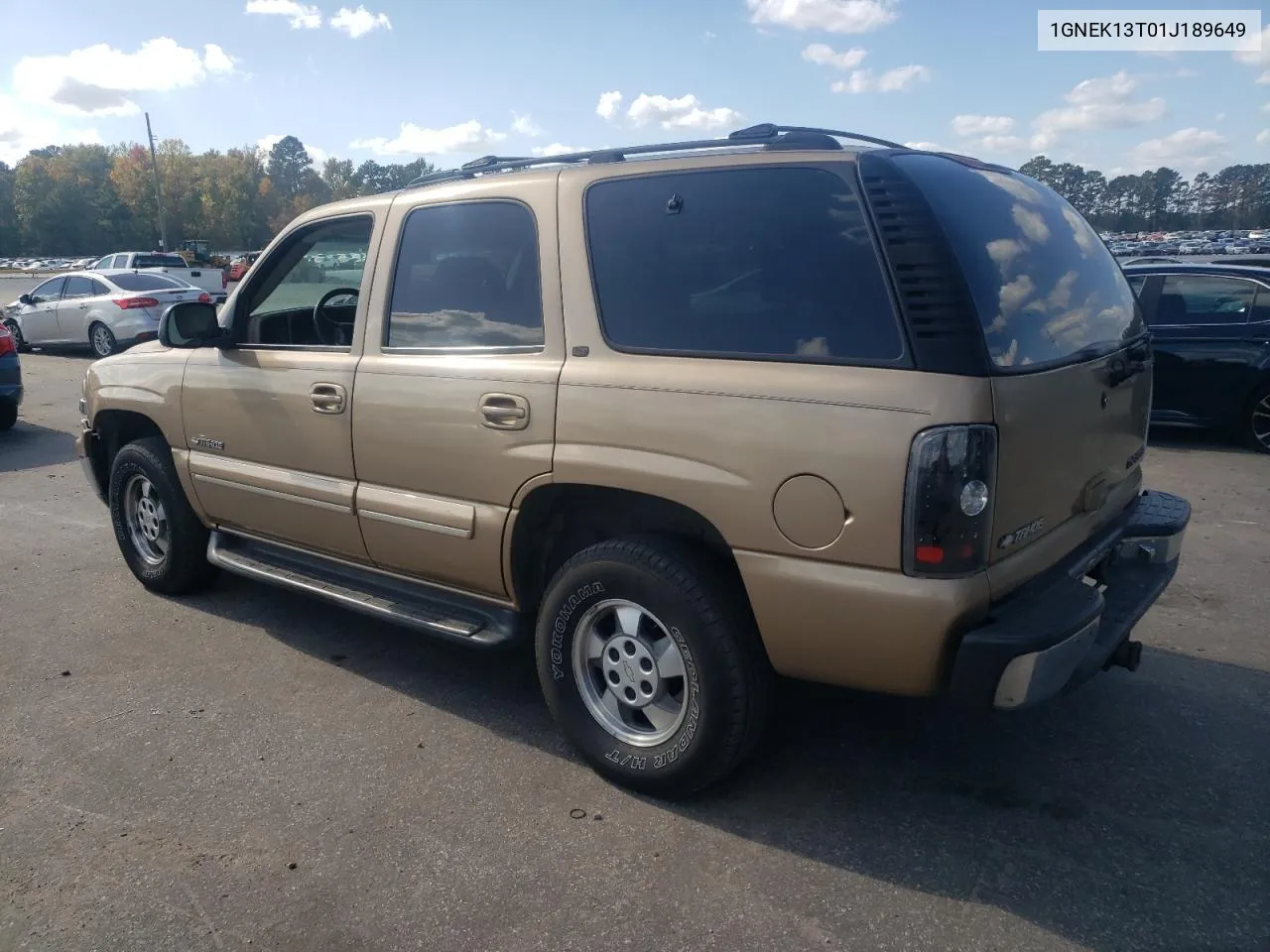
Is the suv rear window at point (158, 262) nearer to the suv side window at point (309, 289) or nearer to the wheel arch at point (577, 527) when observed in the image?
the suv side window at point (309, 289)

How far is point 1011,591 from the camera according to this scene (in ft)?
8.95

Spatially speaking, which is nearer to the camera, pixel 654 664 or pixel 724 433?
pixel 724 433

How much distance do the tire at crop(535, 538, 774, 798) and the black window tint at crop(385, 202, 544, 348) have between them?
90 centimetres

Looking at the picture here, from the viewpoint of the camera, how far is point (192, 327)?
4375 mm

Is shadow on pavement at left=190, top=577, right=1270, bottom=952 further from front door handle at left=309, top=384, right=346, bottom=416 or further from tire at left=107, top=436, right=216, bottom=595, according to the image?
tire at left=107, top=436, right=216, bottom=595

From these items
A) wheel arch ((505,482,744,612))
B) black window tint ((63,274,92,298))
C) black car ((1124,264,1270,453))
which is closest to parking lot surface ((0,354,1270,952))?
wheel arch ((505,482,744,612))

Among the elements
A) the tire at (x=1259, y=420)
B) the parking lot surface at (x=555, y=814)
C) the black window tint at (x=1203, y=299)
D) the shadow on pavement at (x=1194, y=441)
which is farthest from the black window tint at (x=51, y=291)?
the tire at (x=1259, y=420)

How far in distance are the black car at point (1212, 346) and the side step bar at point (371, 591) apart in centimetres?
724

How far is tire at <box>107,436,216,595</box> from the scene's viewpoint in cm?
489

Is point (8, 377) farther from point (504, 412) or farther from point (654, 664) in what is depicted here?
point (654, 664)

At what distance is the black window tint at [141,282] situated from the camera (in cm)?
1639

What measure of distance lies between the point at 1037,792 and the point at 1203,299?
741 cm

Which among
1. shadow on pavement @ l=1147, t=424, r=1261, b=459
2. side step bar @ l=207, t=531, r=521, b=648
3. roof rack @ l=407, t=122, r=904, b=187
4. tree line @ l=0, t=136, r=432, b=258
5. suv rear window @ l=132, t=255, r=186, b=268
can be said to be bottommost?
shadow on pavement @ l=1147, t=424, r=1261, b=459

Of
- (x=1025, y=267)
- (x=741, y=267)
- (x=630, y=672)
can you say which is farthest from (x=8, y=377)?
(x=1025, y=267)
